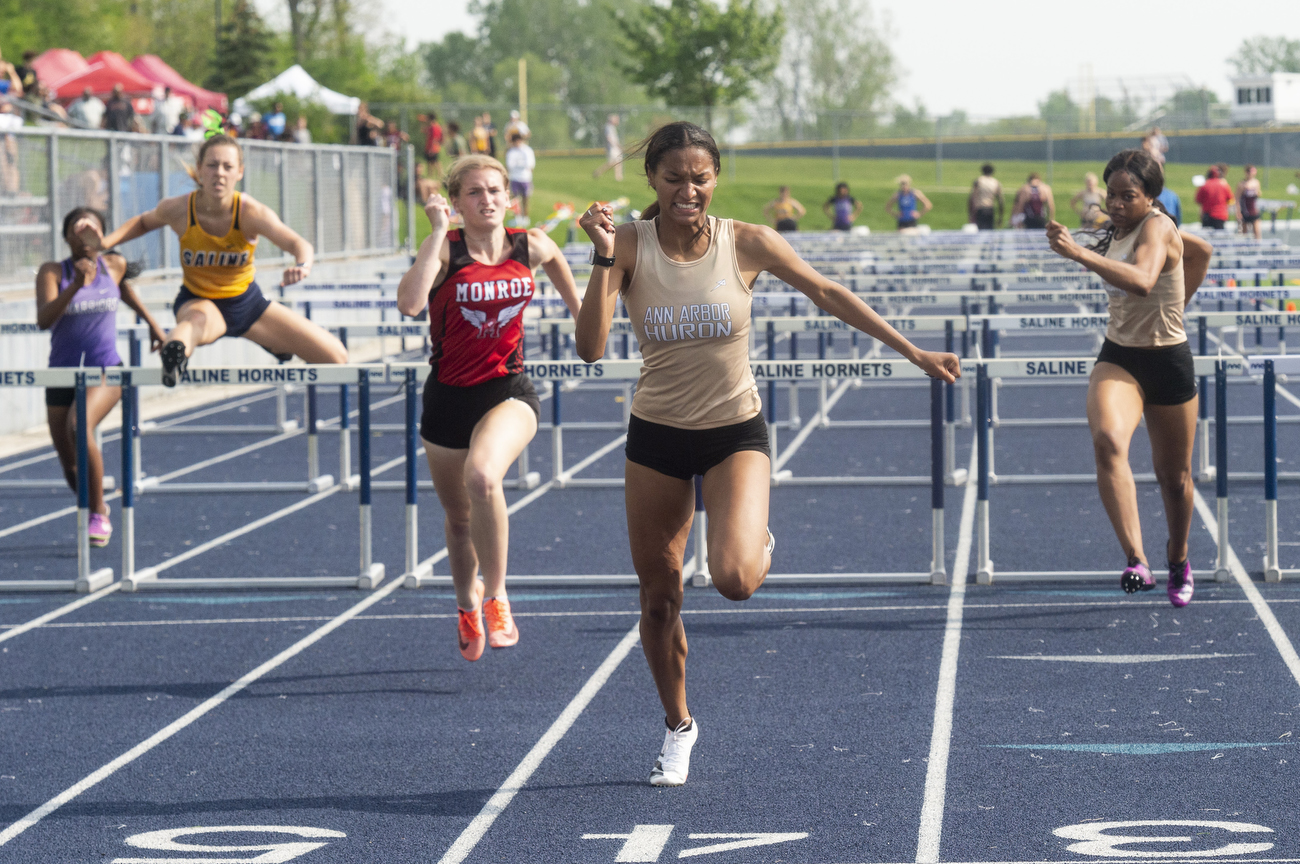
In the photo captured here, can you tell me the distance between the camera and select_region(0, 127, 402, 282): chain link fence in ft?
52.6

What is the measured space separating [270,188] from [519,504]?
13973 millimetres

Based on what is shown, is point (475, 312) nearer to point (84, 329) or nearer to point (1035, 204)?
point (84, 329)

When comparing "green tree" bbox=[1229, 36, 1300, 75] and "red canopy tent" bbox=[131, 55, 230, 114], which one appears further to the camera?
"green tree" bbox=[1229, 36, 1300, 75]

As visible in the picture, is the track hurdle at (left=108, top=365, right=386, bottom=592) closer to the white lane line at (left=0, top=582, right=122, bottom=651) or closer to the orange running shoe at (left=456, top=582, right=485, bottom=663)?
the white lane line at (left=0, top=582, right=122, bottom=651)

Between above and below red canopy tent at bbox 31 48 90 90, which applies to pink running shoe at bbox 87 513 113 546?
below

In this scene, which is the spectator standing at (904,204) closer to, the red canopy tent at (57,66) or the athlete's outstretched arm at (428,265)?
the red canopy tent at (57,66)

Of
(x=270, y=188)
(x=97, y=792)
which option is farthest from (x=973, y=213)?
(x=97, y=792)

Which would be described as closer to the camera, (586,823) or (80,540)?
(586,823)

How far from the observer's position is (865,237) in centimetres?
3050

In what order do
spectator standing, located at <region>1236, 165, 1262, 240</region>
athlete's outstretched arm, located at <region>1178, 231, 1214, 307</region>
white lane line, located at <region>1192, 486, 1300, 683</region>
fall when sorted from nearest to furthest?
white lane line, located at <region>1192, 486, 1300, 683</region>
athlete's outstretched arm, located at <region>1178, 231, 1214, 307</region>
spectator standing, located at <region>1236, 165, 1262, 240</region>

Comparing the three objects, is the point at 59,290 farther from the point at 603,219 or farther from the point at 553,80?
the point at 553,80

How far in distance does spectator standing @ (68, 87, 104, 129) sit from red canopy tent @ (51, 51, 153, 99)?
2.70 meters

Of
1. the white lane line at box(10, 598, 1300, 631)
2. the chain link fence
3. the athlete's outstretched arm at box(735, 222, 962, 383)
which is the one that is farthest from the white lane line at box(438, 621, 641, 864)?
the chain link fence

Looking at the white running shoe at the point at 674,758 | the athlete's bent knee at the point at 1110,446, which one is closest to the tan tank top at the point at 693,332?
the white running shoe at the point at 674,758
